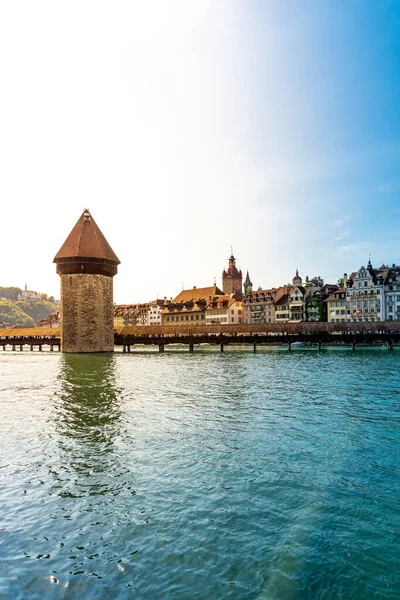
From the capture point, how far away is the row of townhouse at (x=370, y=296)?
6650cm

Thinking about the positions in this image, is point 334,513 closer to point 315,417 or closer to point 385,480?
point 385,480

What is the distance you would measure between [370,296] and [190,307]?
35.6 meters

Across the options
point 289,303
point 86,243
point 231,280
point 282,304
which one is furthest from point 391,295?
point 86,243

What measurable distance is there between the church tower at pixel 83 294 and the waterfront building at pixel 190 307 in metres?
39.9

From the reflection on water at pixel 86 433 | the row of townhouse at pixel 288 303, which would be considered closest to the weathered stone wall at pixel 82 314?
the reflection on water at pixel 86 433

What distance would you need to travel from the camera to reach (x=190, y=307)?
89.9 metres

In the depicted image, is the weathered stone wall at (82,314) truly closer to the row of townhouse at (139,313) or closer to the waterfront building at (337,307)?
the waterfront building at (337,307)

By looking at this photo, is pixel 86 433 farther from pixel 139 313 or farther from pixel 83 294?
pixel 139 313

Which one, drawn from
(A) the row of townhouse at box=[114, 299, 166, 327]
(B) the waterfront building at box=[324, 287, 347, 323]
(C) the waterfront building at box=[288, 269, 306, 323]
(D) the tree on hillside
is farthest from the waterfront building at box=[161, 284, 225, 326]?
(D) the tree on hillside

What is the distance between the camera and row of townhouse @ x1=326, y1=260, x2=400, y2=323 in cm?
6650

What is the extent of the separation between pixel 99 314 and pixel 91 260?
5.79 m

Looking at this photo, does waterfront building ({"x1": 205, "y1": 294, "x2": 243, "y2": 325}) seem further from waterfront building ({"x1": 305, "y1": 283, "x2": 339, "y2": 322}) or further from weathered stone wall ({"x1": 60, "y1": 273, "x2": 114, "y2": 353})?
weathered stone wall ({"x1": 60, "y1": 273, "x2": 114, "y2": 353})

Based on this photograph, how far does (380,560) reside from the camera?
208 inches

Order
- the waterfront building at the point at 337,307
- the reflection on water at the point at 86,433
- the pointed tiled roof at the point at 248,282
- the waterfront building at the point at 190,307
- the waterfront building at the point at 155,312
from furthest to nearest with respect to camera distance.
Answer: the pointed tiled roof at the point at 248,282, the waterfront building at the point at 155,312, the waterfront building at the point at 190,307, the waterfront building at the point at 337,307, the reflection on water at the point at 86,433
